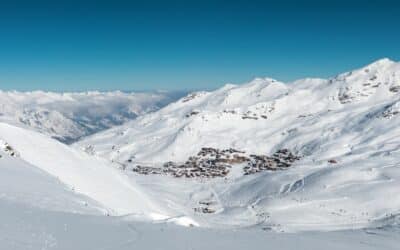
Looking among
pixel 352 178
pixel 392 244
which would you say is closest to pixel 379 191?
pixel 352 178

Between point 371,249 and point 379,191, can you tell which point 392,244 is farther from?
point 379,191

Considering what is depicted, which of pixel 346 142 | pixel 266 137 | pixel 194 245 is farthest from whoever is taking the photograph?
pixel 266 137

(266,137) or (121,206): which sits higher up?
(266,137)

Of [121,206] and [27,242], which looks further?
[121,206]

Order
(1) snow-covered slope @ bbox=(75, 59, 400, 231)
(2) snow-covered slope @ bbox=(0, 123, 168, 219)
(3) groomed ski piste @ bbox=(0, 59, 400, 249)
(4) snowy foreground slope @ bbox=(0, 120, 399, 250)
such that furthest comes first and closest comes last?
(1) snow-covered slope @ bbox=(75, 59, 400, 231)
(2) snow-covered slope @ bbox=(0, 123, 168, 219)
(3) groomed ski piste @ bbox=(0, 59, 400, 249)
(4) snowy foreground slope @ bbox=(0, 120, 399, 250)

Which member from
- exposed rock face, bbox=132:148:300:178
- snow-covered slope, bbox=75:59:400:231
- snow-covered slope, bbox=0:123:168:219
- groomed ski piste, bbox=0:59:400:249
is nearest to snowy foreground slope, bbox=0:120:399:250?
groomed ski piste, bbox=0:59:400:249

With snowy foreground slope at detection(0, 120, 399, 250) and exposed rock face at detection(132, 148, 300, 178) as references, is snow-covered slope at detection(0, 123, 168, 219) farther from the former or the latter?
exposed rock face at detection(132, 148, 300, 178)
